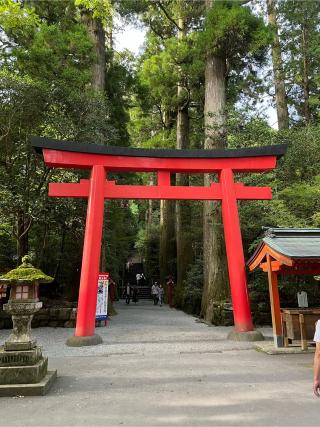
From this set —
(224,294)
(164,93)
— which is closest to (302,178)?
(224,294)

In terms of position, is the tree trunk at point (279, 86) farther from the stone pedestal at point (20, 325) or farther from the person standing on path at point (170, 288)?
the stone pedestal at point (20, 325)

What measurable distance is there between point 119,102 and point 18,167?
7.80 meters

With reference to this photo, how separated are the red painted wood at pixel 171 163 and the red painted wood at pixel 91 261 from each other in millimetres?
279

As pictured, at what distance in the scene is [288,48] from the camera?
17.5 metres

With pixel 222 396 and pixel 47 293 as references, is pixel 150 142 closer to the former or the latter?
pixel 47 293

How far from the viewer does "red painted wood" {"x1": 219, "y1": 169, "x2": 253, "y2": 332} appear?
29.1ft

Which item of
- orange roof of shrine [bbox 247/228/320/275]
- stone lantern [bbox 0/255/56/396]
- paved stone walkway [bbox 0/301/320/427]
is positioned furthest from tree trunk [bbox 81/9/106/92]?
stone lantern [bbox 0/255/56/396]

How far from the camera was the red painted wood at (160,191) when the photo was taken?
9141mm

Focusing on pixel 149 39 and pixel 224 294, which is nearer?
pixel 224 294

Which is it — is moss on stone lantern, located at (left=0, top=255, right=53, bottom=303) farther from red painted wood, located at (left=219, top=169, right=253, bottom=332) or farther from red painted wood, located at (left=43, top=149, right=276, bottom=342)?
red painted wood, located at (left=219, top=169, right=253, bottom=332)

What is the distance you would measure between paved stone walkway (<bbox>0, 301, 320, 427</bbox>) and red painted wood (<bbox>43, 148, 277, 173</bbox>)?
429cm

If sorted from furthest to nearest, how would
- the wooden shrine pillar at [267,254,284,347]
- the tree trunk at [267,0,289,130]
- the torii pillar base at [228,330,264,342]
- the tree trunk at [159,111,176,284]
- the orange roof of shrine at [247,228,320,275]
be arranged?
A: the tree trunk at [159,111,176,284] < the tree trunk at [267,0,289,130] < the torii pillar base at [228,330,264,342] < the wooden shrine pillar at [267,254,284,347] < the orange roof of shrine at [247,228,320,275]

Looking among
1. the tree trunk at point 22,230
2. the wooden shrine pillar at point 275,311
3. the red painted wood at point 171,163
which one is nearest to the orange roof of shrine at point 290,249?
the wooden shrine pillar at point 275,311

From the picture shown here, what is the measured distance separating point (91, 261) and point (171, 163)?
322 centimetres
